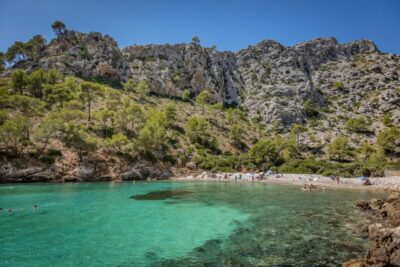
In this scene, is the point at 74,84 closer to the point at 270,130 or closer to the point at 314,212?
the point at 270,130

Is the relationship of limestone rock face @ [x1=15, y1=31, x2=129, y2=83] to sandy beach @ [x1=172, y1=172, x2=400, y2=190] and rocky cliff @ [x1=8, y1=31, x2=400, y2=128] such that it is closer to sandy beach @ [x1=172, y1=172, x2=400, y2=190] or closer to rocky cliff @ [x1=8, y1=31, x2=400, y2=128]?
rocky cliff @ [x1=8, y1=31, x2=400, y2=128]

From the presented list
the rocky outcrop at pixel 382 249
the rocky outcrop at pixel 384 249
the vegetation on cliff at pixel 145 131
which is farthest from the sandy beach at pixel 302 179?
the rocky outcrop at pixel 384 249

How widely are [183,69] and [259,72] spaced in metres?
46.1

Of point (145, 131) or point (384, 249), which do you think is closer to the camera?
point (384, 249)

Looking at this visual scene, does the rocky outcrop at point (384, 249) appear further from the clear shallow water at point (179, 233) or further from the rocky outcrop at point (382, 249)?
the clear shallow water at point (179, 233)

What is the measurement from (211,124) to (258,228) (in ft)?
325

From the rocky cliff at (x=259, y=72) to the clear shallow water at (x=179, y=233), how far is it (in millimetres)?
105014

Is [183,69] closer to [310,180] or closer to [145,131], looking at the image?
[145,131]

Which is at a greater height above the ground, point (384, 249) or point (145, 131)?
point (145, 131)

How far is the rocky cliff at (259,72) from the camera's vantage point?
5463 inches

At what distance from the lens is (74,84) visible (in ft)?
354

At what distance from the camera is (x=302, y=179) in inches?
2908

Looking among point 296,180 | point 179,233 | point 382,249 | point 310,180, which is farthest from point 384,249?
point 296,180

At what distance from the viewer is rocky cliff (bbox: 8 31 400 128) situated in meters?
139
